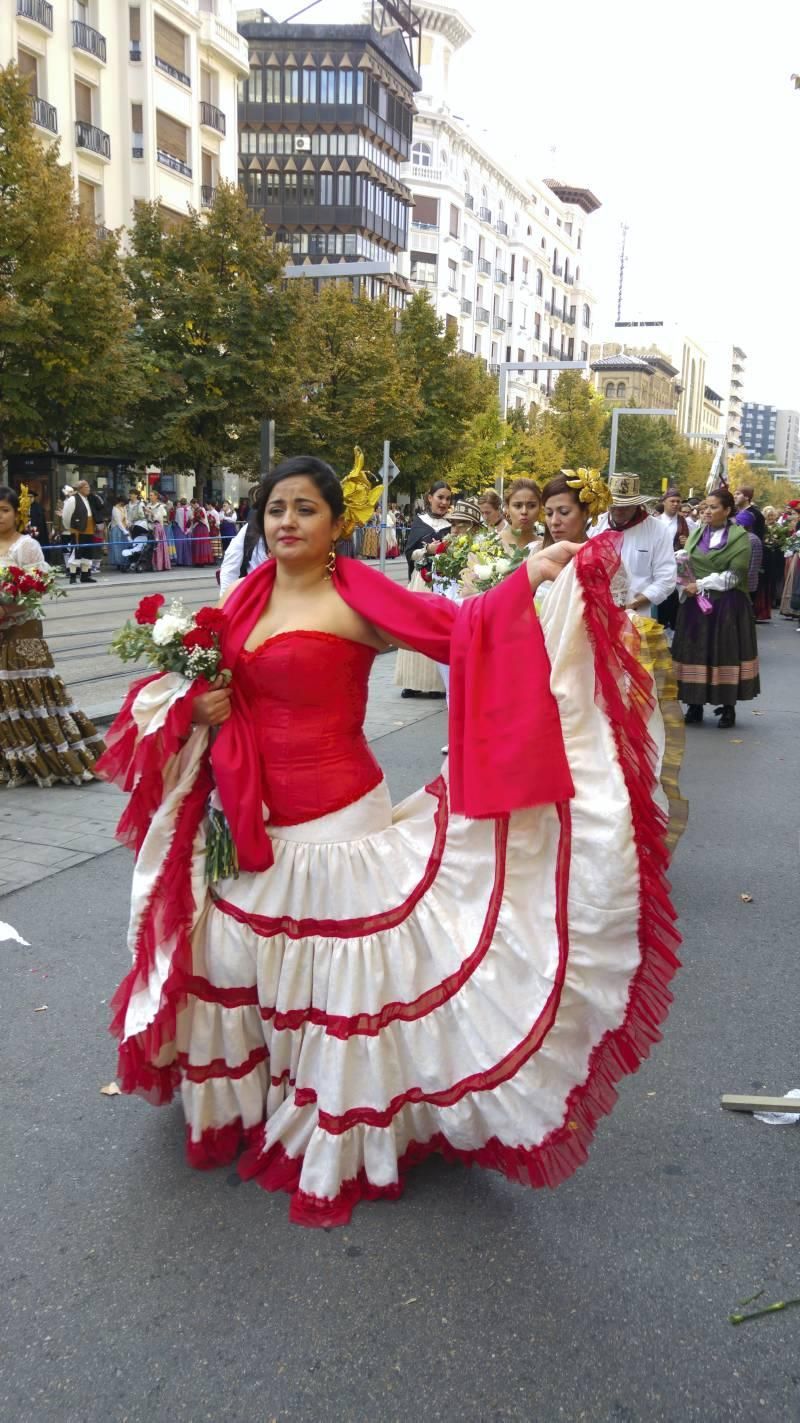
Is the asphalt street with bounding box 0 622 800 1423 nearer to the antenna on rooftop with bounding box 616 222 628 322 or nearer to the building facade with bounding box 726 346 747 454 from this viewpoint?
the antenna on rooftop with bounding box 616 222 628 322

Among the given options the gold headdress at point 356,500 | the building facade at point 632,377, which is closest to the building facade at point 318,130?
the building facade at point 632,377

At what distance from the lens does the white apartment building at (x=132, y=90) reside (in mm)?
30547

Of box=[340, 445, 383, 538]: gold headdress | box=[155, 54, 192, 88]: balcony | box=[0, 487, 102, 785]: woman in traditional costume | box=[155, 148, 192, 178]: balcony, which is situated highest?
box=[155, 54, 192, 88]: balcony

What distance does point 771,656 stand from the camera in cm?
1509

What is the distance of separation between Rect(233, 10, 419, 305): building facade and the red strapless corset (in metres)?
54.7

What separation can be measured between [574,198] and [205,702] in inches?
4035

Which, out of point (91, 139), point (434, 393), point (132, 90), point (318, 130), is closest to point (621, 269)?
point (318, 130)

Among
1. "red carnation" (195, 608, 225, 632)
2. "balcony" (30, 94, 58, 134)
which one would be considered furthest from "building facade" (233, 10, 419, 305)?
"red carnation" (195, 608, 225, 632)

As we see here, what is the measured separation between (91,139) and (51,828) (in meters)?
32.2

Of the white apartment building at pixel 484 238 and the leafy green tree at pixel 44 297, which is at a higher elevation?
the white apartment building at pixel 484 238

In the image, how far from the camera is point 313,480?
295cm

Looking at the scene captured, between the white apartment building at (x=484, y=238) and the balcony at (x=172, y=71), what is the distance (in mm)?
21963

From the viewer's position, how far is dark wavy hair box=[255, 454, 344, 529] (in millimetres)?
2955

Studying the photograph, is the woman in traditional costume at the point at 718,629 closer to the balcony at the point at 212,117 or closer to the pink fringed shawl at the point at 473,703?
the pink fringed shawl at the point at 473,703
